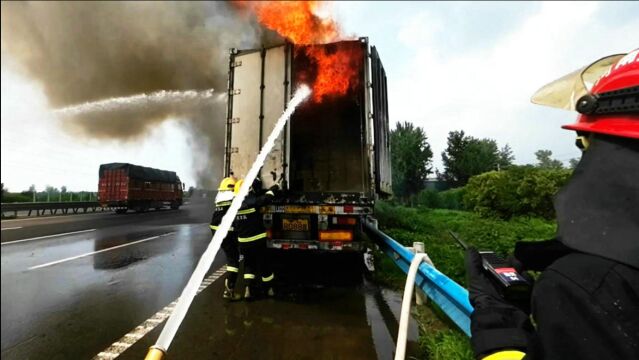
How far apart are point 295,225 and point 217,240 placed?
2257 millimetres

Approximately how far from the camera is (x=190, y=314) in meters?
4.34

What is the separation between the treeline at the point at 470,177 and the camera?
13.1m

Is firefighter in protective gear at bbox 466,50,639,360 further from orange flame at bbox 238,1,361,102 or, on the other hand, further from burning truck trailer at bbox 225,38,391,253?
orange flame at bbox 238,1,361,102

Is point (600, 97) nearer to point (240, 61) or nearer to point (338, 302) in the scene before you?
point (338, 302)

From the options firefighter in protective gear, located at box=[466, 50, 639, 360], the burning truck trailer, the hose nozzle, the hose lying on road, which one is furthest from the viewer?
the burning truck trailer

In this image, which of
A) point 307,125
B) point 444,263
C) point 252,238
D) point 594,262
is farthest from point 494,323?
point 307,125

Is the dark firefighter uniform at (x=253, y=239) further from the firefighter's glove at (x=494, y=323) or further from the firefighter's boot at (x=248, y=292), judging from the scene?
the firefighter's glove at (x=494, y=323)

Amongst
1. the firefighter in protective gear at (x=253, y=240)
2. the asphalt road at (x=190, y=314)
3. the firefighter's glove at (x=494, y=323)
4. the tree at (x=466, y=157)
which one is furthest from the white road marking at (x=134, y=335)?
the tree at (x=466, y=157)

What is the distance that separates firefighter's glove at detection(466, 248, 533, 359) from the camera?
1.00 meters

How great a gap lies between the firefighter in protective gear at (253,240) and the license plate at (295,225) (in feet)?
1.49

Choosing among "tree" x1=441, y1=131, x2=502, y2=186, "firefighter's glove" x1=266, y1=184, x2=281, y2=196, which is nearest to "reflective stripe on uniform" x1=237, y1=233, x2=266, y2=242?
"firefighter's glove" x1=266, y1=184, x2=281, y2=196

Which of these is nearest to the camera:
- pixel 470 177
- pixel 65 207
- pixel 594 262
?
pixel 594 262

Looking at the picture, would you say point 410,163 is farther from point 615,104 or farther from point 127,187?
point 615,104

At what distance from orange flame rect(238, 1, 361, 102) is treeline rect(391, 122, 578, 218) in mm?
9612
